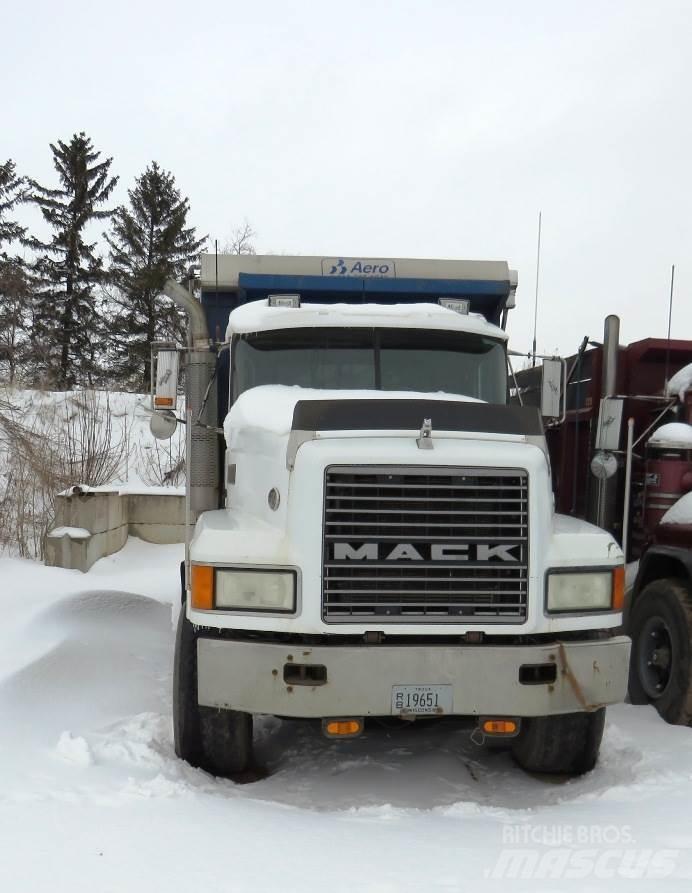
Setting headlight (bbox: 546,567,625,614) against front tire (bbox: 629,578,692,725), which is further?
front tire (bbox: 629,578,692,725)

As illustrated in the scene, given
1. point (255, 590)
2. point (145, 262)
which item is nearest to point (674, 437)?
point (255, 590)

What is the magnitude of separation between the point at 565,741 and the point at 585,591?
96cm

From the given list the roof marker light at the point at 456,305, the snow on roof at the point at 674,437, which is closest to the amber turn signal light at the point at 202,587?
the roof marker light at the point at 456,305

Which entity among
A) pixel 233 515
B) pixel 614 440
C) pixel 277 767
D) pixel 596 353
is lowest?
pixel 277 767

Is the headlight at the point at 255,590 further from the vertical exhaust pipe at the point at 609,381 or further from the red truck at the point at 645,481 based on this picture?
the vertical exhaust pipe at the point at 609,381

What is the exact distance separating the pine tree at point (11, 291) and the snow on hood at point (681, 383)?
39.5ft

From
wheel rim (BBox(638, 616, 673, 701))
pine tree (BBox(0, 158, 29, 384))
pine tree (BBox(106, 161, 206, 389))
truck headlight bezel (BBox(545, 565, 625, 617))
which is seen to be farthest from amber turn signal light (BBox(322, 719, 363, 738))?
pine tree (BBox(106, 161, 206, 389))

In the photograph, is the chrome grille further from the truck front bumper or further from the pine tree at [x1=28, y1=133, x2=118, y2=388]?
the pine tree at [x1=28, y1=133, x2=118, y2=388]

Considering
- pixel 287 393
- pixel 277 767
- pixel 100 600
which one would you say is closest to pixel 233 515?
pixel 287 393

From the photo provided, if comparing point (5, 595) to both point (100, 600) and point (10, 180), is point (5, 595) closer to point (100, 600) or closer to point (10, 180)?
point (100, 600)

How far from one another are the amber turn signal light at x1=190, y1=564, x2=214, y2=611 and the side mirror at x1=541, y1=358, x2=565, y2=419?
2970 millimetres

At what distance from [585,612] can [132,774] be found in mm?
2388

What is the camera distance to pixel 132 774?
416cm

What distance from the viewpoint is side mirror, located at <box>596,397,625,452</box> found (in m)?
5.91
